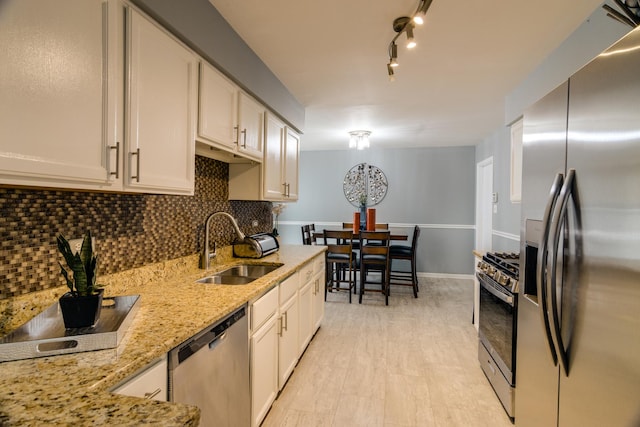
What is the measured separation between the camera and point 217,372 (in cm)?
132

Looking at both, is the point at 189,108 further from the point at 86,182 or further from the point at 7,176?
the point at 7,176

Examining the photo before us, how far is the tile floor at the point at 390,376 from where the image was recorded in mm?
2000

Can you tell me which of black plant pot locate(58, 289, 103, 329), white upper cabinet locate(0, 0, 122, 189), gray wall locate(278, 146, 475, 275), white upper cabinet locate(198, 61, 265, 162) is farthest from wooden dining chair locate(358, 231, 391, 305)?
black plant pot locate(58, 289, 103, 329)

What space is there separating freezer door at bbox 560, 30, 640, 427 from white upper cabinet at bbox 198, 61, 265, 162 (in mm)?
1681

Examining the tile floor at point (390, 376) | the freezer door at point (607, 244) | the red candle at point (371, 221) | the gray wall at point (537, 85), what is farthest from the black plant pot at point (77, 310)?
the red candle at point (371, 221)

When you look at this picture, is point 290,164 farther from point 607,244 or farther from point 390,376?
point 607,244

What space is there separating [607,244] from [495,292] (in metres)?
1.33

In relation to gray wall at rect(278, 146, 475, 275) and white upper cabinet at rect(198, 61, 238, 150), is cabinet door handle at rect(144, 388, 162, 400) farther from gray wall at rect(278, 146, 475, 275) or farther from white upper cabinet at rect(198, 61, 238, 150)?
gray wall at rect(278, 146, 475, 275)

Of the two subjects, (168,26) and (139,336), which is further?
(168,26)

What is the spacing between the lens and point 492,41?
2125 millimetres

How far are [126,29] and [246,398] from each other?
1709 millimetres

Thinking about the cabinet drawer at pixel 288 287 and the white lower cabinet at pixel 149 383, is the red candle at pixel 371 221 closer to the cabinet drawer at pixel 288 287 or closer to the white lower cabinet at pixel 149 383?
the cabinet drawer at pixel 288 287

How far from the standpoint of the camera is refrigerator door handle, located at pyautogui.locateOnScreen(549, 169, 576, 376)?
1.15 meters

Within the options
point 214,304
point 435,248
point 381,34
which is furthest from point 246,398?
point 435,248
